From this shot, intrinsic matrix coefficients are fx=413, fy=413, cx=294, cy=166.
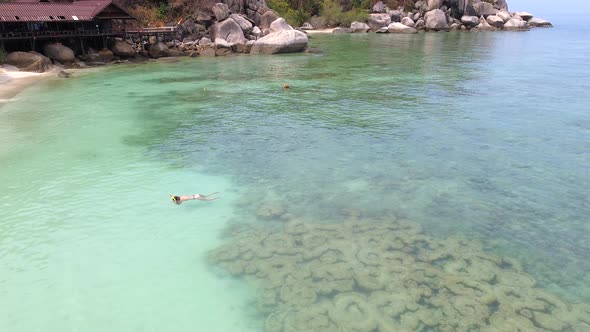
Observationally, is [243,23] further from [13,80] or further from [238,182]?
[238,182]

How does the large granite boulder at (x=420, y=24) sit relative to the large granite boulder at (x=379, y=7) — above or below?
below

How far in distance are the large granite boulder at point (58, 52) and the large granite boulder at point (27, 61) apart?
8.49 ft

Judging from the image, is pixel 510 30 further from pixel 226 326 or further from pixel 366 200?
pixel 226 326

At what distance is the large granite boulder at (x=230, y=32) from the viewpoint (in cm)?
4588

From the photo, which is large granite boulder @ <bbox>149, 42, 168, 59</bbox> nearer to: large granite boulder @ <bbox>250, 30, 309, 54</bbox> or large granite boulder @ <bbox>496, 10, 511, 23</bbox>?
large granite boulder @ <bbox>250, 30, 309, 54</bbox>

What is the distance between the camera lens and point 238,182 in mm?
12617

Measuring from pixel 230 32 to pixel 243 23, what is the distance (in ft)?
9.12

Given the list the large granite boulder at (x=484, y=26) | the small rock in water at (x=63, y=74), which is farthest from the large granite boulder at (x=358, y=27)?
the small rock in water at (x=63, y=74)

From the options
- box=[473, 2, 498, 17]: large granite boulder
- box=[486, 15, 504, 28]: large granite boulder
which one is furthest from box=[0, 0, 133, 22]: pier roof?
box=[473, 2, 498, 17]: large granite boulder

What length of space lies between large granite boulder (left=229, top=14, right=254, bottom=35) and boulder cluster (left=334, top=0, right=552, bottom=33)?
2756 centimetres

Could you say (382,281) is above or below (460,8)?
below

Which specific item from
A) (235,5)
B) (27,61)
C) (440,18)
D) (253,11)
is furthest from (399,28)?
(27,61)

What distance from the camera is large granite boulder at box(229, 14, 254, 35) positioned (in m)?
47.6

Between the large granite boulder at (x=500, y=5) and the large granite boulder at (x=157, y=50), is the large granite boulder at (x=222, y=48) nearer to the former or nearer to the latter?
the large granite boulder at (x=157, y=50)
